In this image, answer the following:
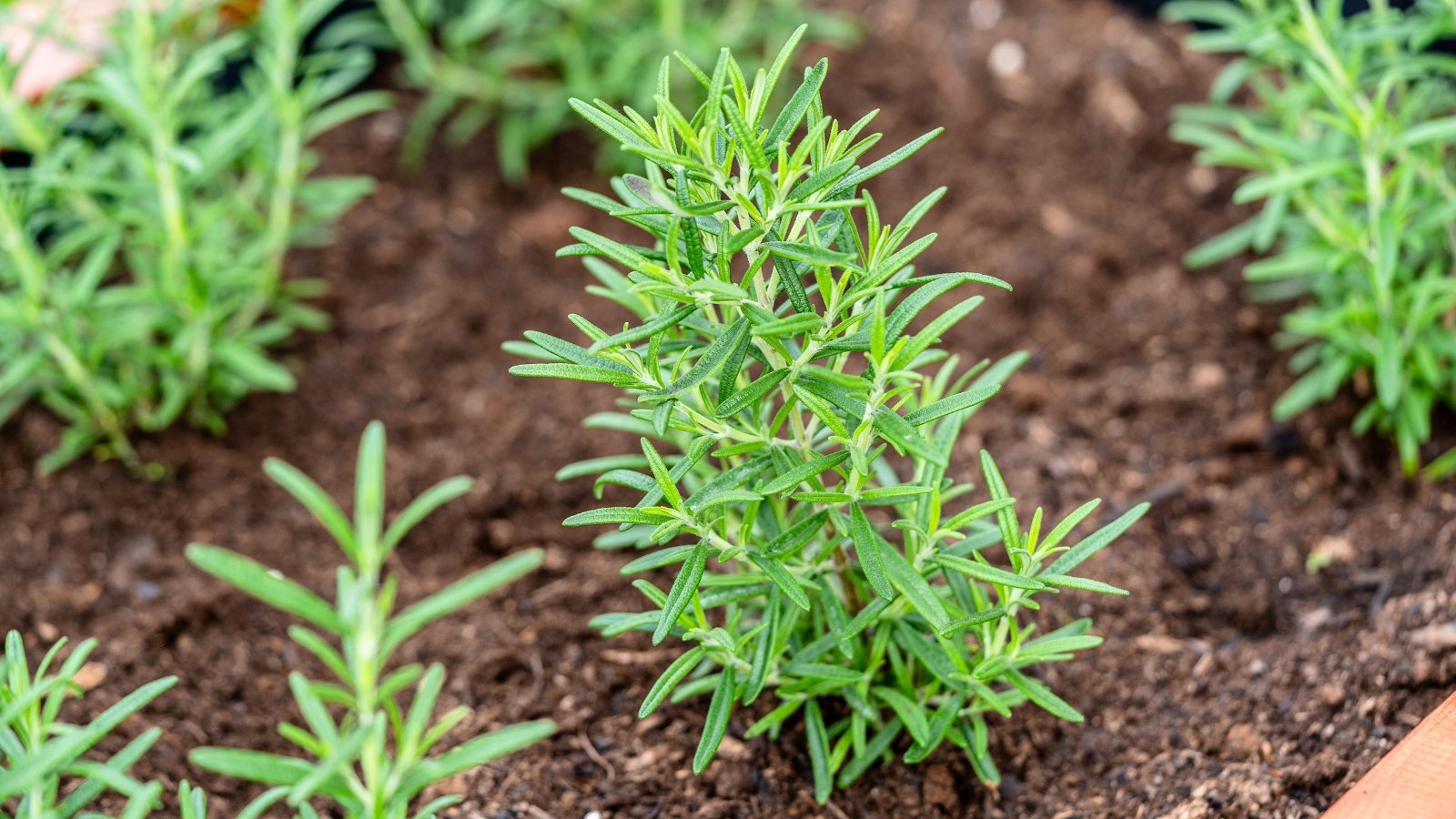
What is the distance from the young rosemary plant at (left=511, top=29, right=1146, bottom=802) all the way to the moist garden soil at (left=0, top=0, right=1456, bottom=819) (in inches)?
9.4

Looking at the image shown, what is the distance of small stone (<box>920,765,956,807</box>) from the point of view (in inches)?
74.9

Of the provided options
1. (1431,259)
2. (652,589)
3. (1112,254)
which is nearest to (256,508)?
(652,589)

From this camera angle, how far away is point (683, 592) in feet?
5.26

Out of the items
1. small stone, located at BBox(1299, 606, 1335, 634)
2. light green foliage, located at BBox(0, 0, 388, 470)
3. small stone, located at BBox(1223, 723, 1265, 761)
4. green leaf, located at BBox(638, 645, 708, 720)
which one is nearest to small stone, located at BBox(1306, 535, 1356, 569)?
small stone, located at BBox(1299, 606, 1335, 634)

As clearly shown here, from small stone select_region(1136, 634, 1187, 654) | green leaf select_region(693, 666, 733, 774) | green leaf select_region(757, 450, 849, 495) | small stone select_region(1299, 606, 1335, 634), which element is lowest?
small stone select_region(1299, 606, 1335, 634)

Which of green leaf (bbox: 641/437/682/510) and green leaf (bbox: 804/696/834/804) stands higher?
green leaf (bbox: 641/437/682/510)

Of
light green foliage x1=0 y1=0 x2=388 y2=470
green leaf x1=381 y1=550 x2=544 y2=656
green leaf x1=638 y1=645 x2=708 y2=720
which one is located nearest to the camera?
green leaf x1=381 y1=550 x2=544 y2=656

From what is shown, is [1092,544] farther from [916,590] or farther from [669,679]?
[669,679]

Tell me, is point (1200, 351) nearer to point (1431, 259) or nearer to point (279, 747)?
point (1431, 259)

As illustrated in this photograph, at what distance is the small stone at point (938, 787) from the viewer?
190 cm

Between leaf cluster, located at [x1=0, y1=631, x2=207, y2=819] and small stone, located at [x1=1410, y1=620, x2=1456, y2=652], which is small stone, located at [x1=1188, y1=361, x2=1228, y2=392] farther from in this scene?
leaf cluster, located at [x1=0, y1=631, x2=207, y2=819]

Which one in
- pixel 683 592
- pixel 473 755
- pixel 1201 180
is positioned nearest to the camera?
pixel 473 755

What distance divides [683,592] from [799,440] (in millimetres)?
278

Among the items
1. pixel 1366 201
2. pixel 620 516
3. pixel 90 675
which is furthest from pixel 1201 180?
pixel 90 675
